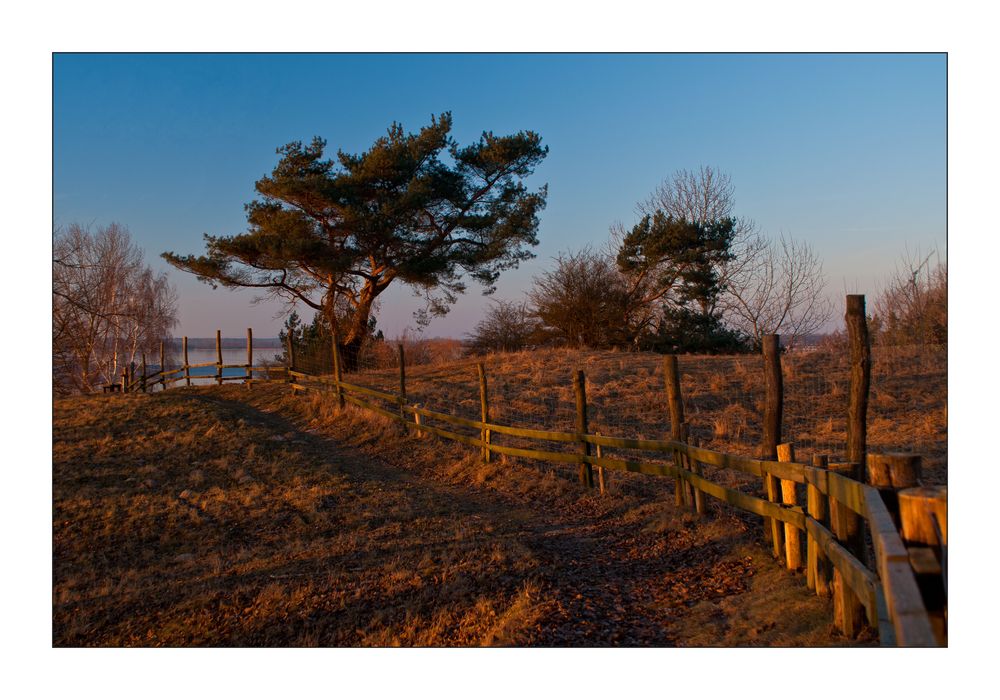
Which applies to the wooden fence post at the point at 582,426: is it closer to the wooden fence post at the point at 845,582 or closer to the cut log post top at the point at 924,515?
the wooden fence post at the point at 845,582

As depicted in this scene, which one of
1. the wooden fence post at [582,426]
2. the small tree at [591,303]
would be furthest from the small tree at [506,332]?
the wooden fence post at [582,426]

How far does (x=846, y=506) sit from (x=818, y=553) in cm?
81

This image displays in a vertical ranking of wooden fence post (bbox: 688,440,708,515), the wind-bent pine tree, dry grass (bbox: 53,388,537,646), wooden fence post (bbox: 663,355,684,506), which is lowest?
dry grass (bbox: 53,388,537,646)

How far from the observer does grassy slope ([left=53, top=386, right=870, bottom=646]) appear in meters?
4.30

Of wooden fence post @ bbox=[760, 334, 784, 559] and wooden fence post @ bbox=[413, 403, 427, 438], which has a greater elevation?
wooden fence post @ bbox=[760, 334, 784, 559]

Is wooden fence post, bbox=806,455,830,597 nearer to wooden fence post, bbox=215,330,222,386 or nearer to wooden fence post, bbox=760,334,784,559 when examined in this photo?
wooden fence post, bbox=760,334,784,559

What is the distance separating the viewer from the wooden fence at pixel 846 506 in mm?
1964

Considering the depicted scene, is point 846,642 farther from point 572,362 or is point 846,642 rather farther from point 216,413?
point 572,362

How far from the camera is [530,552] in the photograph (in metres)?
5.63

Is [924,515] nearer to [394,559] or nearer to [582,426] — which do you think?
[394,559]

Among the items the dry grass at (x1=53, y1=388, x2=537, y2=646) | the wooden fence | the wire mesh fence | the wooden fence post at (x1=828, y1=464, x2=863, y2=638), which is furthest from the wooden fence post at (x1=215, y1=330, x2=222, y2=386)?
the wooden fence post at (x1=828, y1=464, x2=863, y2=638)

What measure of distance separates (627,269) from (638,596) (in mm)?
21762

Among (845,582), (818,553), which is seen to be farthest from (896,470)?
(818,553)
